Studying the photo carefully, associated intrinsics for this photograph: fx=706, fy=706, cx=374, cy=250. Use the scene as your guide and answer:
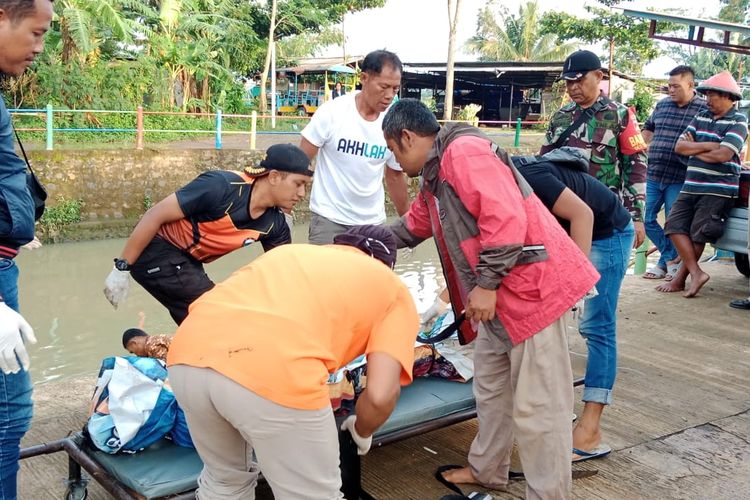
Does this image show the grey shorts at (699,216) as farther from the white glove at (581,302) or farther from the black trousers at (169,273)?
the black trousers at (169,273)

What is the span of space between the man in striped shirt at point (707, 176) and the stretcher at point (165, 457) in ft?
12.1

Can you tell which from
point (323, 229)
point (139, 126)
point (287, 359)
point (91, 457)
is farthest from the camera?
point (139, 126)

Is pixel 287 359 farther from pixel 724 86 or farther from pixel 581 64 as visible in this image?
pixel 724 86

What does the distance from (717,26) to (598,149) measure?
153 inches

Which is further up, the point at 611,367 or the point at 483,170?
the point at 483,170

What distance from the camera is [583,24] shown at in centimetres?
2467

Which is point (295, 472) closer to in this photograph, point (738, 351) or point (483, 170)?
point (483, 170)

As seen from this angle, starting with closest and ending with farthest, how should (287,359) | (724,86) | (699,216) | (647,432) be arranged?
(287,359) → (647,432) → (724,86) → (699,216)

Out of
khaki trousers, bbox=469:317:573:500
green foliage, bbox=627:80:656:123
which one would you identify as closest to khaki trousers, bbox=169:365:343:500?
khaki trousers, bbox=469:317:573:500

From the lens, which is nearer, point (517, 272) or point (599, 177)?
point (517, 272)

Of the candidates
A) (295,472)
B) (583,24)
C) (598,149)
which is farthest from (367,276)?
(583,24)

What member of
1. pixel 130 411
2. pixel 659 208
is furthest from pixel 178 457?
pixel 659 208

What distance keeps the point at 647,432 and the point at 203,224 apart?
2442 millimetres

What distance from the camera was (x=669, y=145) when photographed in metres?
6.37
